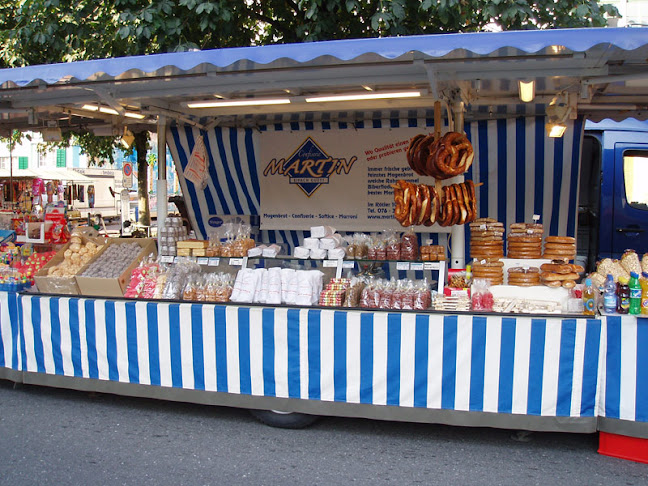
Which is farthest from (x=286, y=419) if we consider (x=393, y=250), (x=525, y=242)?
(x=525, y=242)

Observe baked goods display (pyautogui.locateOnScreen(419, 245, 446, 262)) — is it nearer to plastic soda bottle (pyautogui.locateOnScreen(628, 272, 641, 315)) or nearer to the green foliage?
plastic soda bottle (pyautogui.locateOnScreen(628, 272, 641, 315))

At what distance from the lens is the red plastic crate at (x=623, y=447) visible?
3.91 meters

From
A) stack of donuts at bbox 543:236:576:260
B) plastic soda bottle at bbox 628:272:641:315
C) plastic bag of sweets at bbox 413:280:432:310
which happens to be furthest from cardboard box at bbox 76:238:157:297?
plastic soda bottle at bbox 628:272:641:315

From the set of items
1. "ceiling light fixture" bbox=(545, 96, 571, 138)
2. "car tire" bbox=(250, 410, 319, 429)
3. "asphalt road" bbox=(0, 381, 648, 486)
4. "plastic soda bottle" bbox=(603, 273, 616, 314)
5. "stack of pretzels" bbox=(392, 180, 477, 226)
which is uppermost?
"ceiling light fixture" bbox=(545, 96, 571, 138)

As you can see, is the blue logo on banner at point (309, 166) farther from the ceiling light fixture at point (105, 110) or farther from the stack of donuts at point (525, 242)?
the stack of donuts at point (525, 242)

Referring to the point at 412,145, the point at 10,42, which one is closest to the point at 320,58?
the point at 412,145

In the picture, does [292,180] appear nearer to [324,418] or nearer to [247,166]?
[247,166]

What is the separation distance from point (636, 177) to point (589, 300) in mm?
3970

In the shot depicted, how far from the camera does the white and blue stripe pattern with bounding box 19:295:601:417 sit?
4.00m

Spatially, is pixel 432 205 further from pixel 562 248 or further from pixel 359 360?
pixel 359 360

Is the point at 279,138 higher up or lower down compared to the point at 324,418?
higher up

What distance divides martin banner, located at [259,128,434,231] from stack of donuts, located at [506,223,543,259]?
267 cm

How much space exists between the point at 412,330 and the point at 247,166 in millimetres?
4741

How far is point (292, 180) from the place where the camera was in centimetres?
805
